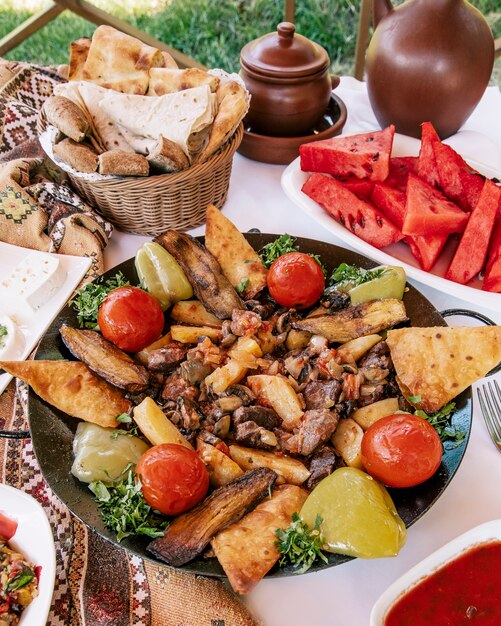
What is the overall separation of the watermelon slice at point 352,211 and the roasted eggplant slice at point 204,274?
597 millimetres

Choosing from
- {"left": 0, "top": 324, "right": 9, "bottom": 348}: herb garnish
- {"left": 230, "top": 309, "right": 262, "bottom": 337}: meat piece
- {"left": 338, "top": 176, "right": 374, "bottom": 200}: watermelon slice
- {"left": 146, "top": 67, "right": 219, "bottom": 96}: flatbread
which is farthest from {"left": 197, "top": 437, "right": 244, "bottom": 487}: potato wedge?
{"left": 146, "top": 67, "right": 219, "bottom": 96}: flatbread

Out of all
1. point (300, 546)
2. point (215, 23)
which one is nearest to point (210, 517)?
point (300, 546)

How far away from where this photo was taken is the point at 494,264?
2102 millimetres

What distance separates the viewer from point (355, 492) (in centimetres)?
142

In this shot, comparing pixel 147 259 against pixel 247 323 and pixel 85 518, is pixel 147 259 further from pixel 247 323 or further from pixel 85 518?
pixel 85 518

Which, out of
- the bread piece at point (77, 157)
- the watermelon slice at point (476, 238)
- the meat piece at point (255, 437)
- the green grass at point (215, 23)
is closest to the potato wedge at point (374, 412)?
the meat piece at point (255, 437)

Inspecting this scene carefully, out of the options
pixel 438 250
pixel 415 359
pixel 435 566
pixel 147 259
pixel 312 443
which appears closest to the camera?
pixel 435 566

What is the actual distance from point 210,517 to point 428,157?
1.65m

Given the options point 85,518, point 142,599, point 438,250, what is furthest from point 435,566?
point 438,250

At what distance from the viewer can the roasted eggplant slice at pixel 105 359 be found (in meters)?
1.76

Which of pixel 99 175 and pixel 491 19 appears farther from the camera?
pixel 491 19

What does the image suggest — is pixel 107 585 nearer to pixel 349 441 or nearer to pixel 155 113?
pixel 349 441

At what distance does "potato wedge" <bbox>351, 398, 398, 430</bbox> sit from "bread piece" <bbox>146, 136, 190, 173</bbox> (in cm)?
110

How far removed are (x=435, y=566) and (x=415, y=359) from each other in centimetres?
60
